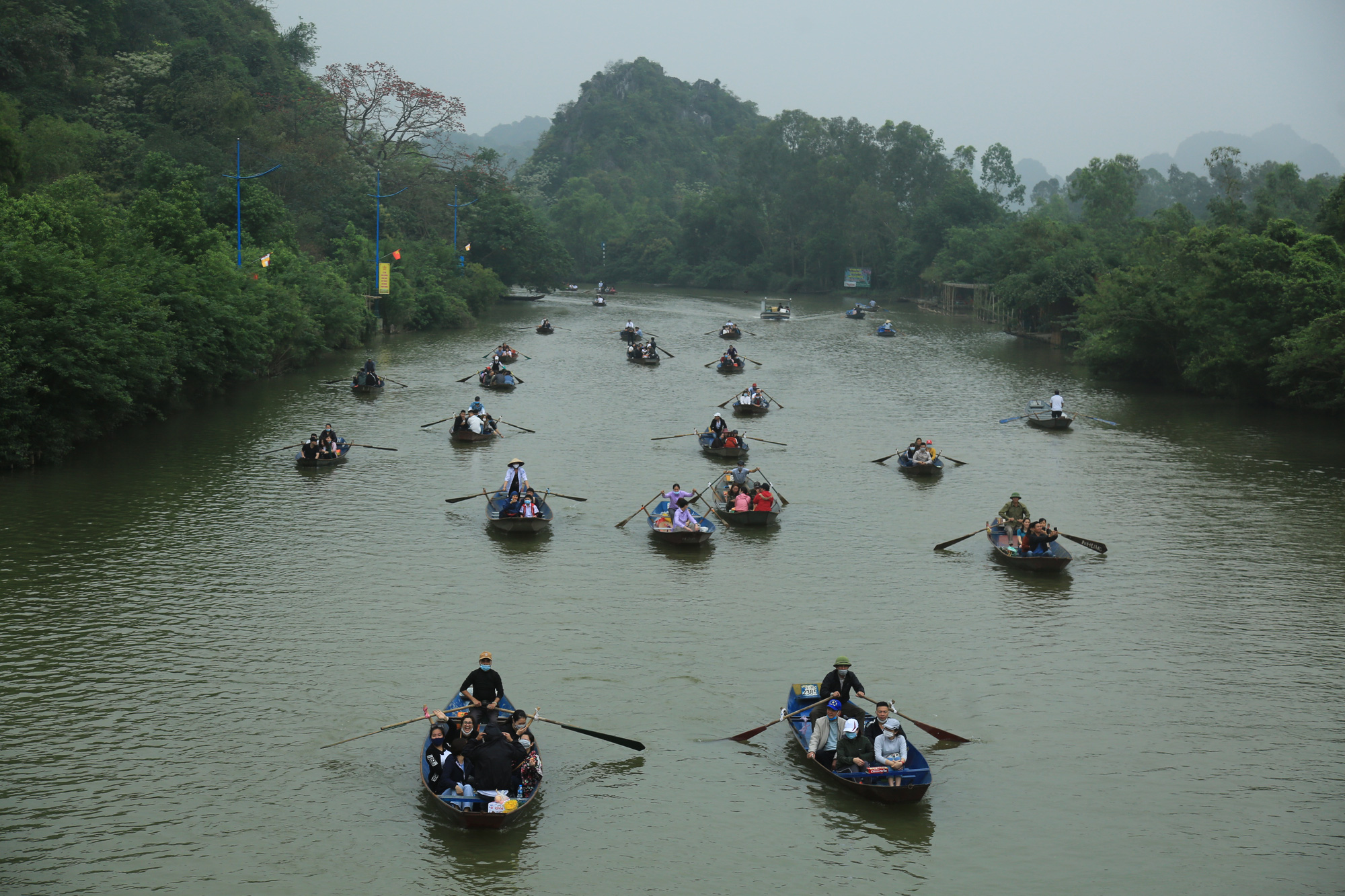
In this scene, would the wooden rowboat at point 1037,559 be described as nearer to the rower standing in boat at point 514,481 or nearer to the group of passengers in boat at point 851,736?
the group of passengers in boat at point 851,736

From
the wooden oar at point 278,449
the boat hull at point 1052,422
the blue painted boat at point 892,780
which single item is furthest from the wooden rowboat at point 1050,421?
the blue painted boat at point 892,780

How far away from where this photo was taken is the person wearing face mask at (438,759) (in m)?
13.7

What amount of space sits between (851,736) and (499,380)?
119 ft

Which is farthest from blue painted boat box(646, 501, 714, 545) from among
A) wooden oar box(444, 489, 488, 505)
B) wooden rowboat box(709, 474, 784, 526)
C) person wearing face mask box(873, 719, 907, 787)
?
person wearing face mask box(873, 719, 907, 787)

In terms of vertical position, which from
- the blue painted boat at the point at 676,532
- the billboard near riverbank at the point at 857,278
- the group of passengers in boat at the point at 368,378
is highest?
the billboard near riverbank at the point at 857,278

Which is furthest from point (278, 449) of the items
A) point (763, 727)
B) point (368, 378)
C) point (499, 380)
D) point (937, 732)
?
point (937, 732)

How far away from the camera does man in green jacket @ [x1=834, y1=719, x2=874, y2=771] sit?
14406 millimetres

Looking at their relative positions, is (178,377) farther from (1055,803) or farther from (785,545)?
(1055,803)

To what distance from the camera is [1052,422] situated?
132 feet

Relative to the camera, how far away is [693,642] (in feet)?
63.9

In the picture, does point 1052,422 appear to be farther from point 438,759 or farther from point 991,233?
point 991,233

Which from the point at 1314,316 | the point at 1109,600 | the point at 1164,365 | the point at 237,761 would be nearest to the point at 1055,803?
the point at 1109,600

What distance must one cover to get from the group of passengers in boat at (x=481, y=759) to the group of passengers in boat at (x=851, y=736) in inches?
149

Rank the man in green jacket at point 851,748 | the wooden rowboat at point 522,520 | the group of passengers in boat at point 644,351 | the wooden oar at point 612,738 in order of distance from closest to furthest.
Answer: the man in green jacket at point 851,748, the wooden oar at point 612,738, the wooden rowboat at point 522,520, the group of passengers in boat at point 644,351
